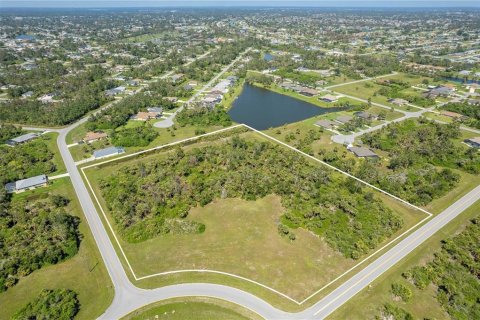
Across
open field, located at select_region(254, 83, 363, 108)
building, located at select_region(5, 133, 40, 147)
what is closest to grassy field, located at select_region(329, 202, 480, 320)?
open field, located at select_region(254, 83, 363, 108)

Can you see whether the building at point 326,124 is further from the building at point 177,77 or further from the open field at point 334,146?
the building at point 177,77

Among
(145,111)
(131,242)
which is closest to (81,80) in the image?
(145,111)

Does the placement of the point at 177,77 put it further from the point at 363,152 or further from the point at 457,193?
the point at 457,193

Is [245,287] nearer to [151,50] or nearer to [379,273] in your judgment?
[379,273]

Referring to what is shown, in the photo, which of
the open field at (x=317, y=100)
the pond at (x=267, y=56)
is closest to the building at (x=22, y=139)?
the open field at (x=317, y=100)

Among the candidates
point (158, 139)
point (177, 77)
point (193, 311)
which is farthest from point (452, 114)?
point (177, 77)

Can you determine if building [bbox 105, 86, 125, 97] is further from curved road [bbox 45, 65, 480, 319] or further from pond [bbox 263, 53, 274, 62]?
pond [bbox 263, 53, 274, 62]
